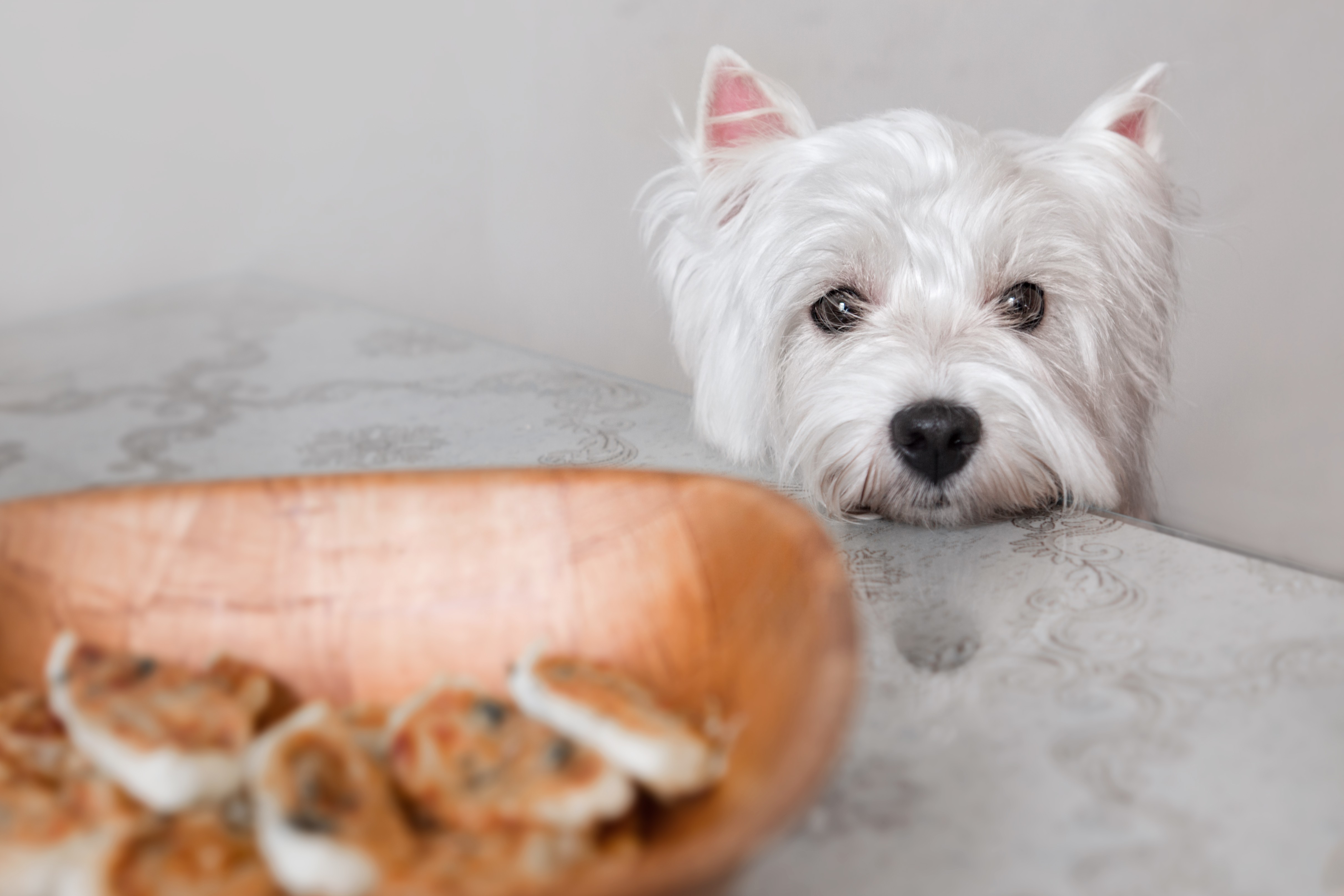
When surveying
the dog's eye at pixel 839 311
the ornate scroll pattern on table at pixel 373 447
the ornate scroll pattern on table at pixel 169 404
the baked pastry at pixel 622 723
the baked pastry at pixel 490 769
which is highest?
the dog's eye at pixel 839 311

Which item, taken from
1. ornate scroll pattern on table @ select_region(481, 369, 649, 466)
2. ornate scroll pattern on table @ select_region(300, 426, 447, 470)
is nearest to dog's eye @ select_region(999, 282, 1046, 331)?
ornate scroll pattern on table @ select_region(481, 369, 649, 466)

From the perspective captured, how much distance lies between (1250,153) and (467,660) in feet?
8.90

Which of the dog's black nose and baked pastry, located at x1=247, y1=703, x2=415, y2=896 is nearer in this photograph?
baked pastry, located at x1=247, y1=703, x2=415, y2=896

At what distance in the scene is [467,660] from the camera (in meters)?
0.58

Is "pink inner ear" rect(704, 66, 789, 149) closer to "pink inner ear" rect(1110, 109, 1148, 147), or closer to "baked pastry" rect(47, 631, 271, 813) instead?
"pink inner ear" rect(1110, 109, 1148, 147)

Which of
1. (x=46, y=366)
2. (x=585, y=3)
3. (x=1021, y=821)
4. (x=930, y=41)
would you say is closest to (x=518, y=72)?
(x=585, y=3)

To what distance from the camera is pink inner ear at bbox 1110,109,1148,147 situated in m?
1.27

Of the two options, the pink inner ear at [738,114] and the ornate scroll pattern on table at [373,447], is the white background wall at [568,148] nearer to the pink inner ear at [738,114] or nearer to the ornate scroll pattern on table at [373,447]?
the pink inner ear at [738,114]

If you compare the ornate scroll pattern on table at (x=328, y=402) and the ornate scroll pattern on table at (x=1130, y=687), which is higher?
the ornate scroll pattern on table at (x=1130, y=687)

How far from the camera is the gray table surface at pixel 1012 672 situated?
0.54 m

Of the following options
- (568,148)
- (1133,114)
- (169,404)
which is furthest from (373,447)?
(568,148)

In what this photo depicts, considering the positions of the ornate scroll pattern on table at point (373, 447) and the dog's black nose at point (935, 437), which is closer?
the dog's black nose at point (935, 437)

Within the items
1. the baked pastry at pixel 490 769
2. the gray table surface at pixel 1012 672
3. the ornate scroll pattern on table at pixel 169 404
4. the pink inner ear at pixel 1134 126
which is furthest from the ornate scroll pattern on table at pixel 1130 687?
the ornate scroll pattern on table at pixel 169 404

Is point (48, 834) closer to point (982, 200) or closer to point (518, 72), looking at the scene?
point (982, 200)
